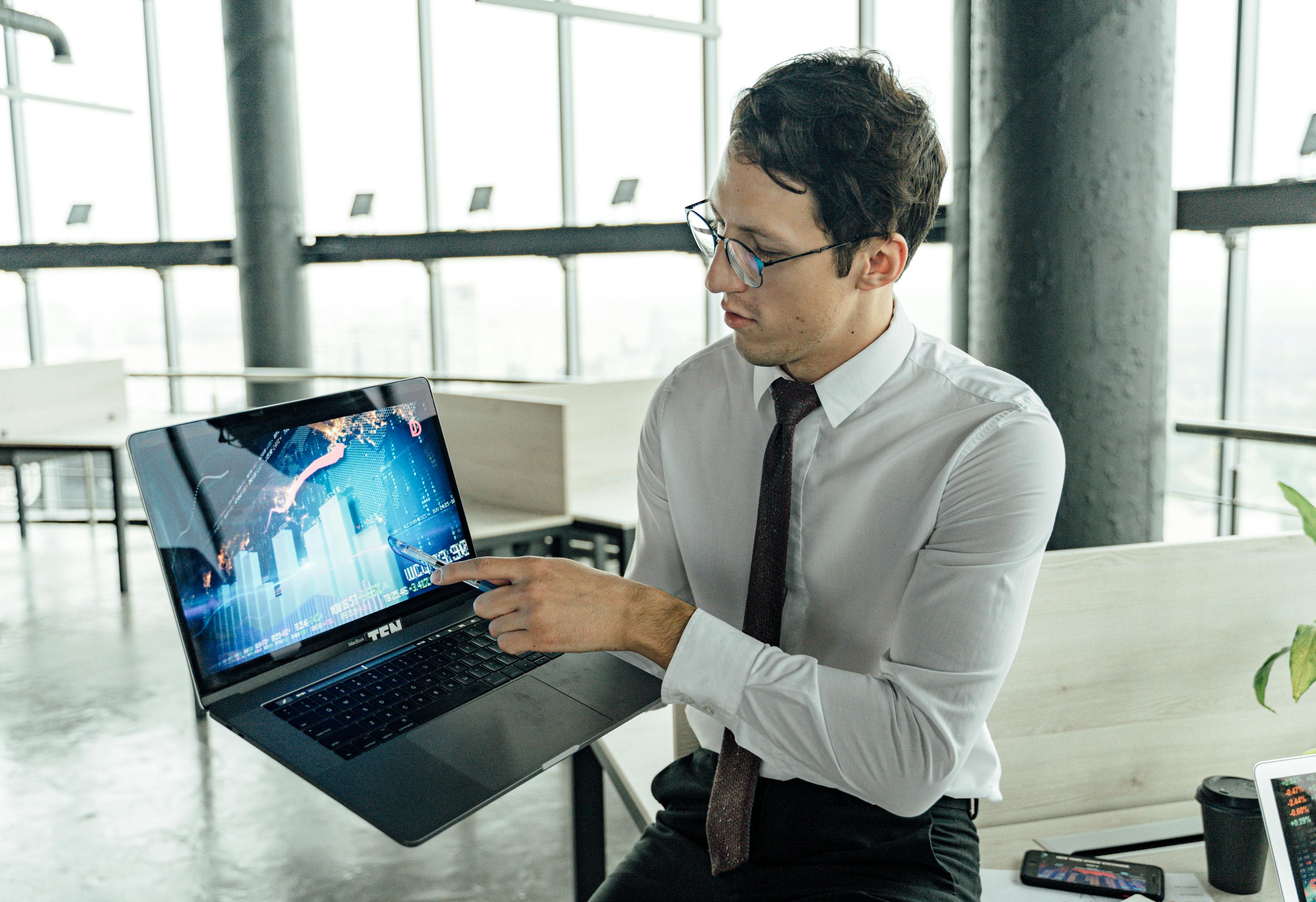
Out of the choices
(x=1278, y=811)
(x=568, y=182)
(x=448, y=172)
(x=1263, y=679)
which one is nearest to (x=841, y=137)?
(x=1278, y=811)

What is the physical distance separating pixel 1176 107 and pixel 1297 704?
1490mm

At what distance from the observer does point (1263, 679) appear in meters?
1.49

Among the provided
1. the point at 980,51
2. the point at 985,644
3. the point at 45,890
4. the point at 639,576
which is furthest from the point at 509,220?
the point at 985,644

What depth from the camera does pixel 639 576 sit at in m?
1.33

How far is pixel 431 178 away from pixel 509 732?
604cm

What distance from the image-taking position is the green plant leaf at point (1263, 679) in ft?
4.90

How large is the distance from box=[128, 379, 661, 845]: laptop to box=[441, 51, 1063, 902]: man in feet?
0.37

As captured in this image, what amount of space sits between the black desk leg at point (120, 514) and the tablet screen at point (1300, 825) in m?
4.42

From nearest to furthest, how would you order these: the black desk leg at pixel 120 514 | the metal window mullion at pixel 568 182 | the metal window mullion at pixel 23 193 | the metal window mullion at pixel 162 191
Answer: the black desk leg at pixel 120 514, the metal window mullion at pixel 568 182, the metal window mullion at pixel 162 191, the metal window mullion at pixel 23 193

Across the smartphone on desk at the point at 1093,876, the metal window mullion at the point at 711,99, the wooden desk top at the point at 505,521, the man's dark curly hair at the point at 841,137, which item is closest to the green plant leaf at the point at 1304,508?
the smartphone on desk at the point at 1093,876

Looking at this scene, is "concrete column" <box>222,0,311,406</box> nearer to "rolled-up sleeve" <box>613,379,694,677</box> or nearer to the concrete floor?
the concrete floor

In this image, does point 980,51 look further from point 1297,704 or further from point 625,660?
point 625,660

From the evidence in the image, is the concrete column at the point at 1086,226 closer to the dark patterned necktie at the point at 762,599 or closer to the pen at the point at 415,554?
the dark patterned necktie at the point at 762,599

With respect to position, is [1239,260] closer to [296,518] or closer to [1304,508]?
[1304,508]
